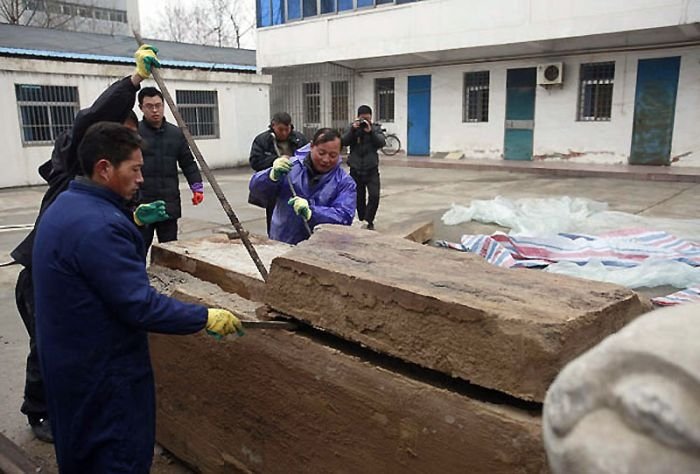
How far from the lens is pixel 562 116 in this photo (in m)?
13.1

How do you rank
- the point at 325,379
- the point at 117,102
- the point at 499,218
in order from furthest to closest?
1. the point at 499,218
2. the point at 117,102
3. the point at 325,379

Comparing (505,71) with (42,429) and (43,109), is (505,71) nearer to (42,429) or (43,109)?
(43,109)

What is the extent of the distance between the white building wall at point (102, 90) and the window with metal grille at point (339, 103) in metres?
2.19

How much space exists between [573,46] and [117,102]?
12153mm

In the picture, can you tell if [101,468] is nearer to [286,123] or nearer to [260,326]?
[260,326]

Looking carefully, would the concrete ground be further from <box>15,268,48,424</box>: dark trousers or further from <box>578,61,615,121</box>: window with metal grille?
<box>578,61,615,121</box>: window with metal grille

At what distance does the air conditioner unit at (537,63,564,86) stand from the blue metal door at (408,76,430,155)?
3.11 meters

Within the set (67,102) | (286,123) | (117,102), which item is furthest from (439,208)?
(67,102)

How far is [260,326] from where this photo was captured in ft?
6.12

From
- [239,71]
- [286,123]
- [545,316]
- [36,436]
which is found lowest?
[36,436]

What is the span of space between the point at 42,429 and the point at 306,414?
158 centimetres

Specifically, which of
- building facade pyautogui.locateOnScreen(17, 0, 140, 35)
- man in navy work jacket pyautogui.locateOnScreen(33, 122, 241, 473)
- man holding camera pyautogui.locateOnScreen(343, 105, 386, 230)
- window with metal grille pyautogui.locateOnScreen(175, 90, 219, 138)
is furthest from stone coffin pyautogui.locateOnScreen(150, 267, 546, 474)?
building facade pyautogui.locateOnScreen(17, 0, 140, 35)

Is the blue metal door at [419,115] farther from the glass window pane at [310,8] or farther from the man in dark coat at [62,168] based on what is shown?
the man in dark coat at [62,168]

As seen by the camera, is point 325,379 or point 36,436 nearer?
point 325,379
